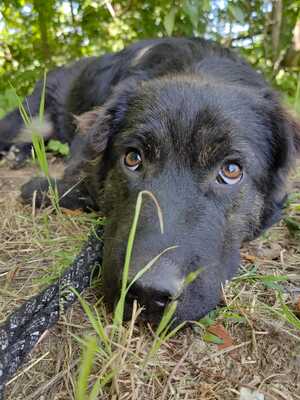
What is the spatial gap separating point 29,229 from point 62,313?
1.08m

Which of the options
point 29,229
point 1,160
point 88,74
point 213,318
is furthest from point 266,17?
point 213,318

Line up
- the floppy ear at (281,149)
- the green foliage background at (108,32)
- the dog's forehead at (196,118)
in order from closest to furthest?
the dog's forehead at (196,118)
the floppy ear at (281,149)
the green foliage background at (108,32)

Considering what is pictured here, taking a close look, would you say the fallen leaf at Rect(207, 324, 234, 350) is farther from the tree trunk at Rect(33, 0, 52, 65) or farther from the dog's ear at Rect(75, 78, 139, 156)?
the tree trunk at Rect(33, 0, 52, 65)

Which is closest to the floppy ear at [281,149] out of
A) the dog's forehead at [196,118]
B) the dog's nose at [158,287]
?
the dog's forehead at [196,118]

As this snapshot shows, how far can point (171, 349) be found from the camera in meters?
2.03

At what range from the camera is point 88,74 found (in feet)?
17.9

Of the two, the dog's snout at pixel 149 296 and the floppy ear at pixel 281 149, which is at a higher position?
the floppy ear at pixel 281 149

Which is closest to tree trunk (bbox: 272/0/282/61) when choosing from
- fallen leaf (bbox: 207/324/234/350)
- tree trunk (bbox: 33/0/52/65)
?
tree trunk (bbox: 33/0/52/65)

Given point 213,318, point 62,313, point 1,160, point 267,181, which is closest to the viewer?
point 62,313

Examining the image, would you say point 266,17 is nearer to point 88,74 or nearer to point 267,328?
point 88,74

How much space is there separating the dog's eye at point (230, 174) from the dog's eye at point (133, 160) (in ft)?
1.49

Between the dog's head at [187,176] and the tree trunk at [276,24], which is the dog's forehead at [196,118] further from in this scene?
the tree trunk at [276,24]

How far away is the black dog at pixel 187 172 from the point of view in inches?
82.5

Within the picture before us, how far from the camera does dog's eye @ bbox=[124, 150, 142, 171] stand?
2666mm
